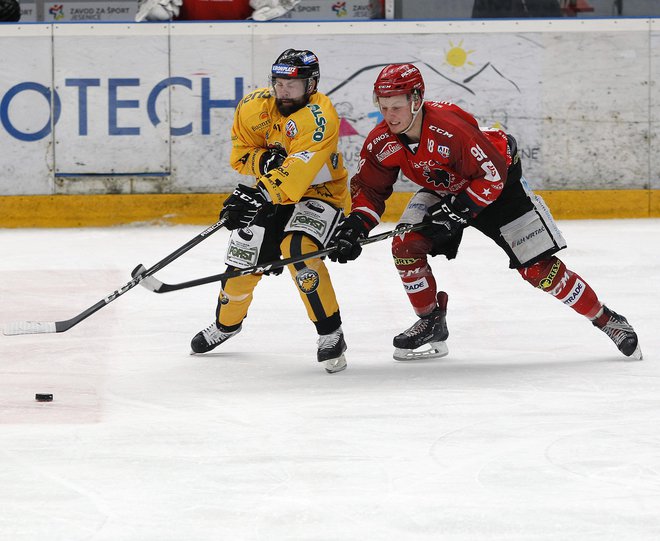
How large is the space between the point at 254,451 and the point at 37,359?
3.99ft

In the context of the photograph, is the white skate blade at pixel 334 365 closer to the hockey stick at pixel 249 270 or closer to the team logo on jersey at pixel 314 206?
the hockey stick at pixel 249 270

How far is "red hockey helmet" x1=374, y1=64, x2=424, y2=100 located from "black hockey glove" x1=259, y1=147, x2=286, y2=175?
1.15 ft

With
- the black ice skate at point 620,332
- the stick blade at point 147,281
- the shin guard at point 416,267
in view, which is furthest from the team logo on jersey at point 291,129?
the black ice skate at point 620,332

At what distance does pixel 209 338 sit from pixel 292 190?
605mm

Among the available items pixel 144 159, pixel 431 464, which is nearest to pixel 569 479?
pixel 431 464

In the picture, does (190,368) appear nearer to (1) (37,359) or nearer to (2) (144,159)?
(1) (37,359)

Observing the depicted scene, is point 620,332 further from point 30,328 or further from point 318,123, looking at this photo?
point 30,328

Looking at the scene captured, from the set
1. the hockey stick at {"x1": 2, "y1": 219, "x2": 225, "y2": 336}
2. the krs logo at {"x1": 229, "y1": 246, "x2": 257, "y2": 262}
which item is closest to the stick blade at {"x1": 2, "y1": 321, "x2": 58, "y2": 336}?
the hockey stick at {"x1": 2, "y1": 219, "x2": 225, "y2": 336}

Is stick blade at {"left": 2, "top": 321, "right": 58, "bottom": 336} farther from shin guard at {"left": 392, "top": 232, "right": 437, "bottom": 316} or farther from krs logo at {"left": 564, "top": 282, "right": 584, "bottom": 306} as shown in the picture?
krs logo at {"left": 564, "top": 282, "right": 584, "bottom": 306}

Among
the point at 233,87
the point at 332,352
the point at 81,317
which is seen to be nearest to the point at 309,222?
the point at 332,352

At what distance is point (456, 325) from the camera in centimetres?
413

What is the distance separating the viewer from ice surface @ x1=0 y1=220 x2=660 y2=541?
7.00 ft

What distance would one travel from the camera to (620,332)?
351 centimetres

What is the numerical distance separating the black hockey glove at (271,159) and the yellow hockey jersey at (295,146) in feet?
0.05
